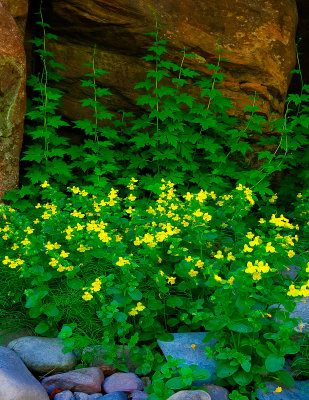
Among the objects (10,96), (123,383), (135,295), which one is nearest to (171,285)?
(135,295)

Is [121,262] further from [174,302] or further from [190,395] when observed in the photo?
[190,395]

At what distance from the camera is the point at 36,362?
241cm

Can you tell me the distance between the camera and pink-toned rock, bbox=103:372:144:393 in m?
2.28

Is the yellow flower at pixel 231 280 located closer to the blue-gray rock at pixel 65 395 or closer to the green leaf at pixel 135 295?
the green leaf at pixel 135 295

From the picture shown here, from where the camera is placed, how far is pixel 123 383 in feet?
7.56

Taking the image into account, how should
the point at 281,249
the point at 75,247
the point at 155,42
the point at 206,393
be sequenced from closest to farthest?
the point at 206,393 < the point at 281,249 < the point at 75,247 < the point at 155,42

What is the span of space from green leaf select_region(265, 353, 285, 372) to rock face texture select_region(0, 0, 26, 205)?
321cm

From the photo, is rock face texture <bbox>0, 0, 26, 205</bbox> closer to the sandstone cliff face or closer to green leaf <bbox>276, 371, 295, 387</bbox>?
the sandstone cliff face

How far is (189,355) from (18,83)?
3174 mm

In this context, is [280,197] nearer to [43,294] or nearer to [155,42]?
[155,42]

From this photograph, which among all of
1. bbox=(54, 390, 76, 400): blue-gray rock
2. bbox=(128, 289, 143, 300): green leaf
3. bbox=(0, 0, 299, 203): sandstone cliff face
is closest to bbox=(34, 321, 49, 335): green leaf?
bbox=(54, 390, 76, 400): blue-gray rock

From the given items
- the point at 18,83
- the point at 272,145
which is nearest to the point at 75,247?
the point at 18,83

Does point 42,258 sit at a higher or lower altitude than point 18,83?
lower

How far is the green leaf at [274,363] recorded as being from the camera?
1.98 metres
